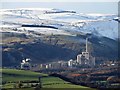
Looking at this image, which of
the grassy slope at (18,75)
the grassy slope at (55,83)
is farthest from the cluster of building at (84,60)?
the grassy slope at (18,75)

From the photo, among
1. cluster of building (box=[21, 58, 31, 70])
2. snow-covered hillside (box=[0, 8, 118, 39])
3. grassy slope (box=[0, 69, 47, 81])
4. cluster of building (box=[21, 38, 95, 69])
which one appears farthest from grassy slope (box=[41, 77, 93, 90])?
snow-covered hillside (box=[0, 8, 118, 39])

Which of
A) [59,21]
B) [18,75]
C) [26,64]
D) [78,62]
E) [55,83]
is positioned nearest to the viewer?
[55,83]

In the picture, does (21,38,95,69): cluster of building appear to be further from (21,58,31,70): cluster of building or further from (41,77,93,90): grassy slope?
(41,77,93,90): grassy slope

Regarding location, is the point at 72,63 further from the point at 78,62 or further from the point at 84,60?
the point at 84,60

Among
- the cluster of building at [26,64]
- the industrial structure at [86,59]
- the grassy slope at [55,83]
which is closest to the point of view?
the grassy slope at [55,83]

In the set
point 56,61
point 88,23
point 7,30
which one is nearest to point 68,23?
point 88,23

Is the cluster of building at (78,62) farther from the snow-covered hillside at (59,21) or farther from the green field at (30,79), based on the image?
the snow-covered hillside at (59,21)

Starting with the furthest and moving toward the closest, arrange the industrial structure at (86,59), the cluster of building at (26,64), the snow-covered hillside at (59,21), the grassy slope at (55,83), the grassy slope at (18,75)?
the snow-covered hillside at (59,21), the industrial structure at (86,59), the cluster of building at (26,64), the grassy slope at (18,75), the grassy slope at (55,83)

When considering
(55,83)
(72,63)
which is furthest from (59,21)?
(55,83)

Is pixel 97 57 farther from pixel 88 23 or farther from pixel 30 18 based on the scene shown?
pixel 30 18
